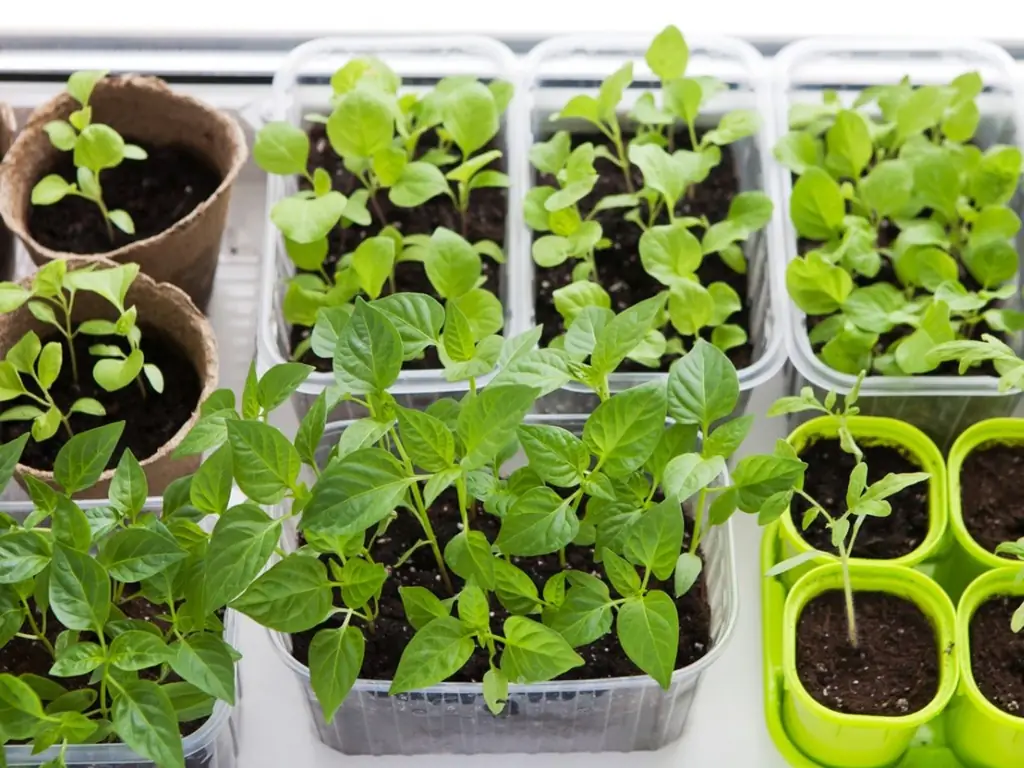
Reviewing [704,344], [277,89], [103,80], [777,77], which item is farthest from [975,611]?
[103,80]

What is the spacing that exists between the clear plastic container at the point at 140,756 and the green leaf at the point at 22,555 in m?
0.11

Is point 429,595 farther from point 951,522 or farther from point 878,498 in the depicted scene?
point 951,522

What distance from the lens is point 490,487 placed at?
94cm

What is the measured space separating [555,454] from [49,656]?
0.47 metres

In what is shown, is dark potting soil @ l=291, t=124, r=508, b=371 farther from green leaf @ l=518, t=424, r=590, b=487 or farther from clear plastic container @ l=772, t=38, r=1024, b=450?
green leaf @ l=518, t=424, r=590, b=487

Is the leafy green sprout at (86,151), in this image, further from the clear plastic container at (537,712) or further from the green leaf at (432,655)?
the green leaf at (432,655)

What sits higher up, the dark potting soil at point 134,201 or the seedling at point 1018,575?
the dark potting soil at point 134,201

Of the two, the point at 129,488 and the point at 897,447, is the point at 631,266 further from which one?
the point at 129,488

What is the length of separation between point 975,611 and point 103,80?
0.98 m

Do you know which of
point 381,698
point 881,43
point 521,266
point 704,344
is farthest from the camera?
point 881,43

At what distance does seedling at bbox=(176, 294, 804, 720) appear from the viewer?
84cm

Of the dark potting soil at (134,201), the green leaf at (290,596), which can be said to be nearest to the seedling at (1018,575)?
the green leaf at (290,596)

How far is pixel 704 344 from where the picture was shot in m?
0.92

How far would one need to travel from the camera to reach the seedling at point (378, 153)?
119 centimetres
